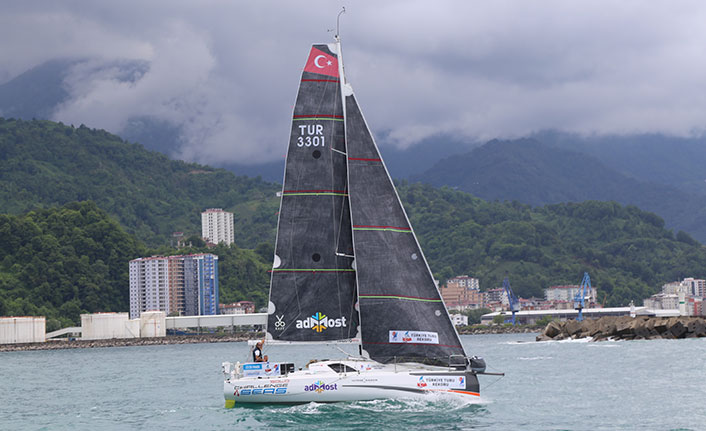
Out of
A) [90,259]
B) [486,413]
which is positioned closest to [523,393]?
[486,413]

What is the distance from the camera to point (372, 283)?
26.8 m

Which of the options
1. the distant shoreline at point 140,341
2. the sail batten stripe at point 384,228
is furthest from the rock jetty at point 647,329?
the distant shoreline at point 140,341

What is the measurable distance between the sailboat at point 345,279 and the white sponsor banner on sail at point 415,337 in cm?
3

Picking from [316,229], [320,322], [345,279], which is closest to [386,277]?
[345,279]

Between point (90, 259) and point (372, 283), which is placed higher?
point (90, 259)

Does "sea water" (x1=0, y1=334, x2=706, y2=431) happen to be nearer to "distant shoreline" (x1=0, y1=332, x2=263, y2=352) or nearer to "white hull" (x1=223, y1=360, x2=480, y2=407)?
"white hull" (x1=223, y1=360, x2=480, y2=407)

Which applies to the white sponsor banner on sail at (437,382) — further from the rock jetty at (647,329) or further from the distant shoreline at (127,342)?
the distant shoreline at (127,342)

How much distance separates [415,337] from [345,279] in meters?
2.58

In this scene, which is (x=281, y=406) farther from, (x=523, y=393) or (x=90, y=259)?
(x=90, y=259)

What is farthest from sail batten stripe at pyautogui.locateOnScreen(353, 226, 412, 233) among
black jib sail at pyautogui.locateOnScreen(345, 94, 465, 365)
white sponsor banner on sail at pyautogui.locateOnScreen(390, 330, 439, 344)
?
white sponsor banner on sail at pyautogui.locateOnScreen(390, 330, 439, 344)

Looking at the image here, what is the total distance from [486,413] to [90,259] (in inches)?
5943

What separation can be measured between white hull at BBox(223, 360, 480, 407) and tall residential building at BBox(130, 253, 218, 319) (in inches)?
6009

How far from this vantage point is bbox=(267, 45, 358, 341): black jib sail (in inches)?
1074

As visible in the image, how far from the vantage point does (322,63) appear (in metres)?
27.2
